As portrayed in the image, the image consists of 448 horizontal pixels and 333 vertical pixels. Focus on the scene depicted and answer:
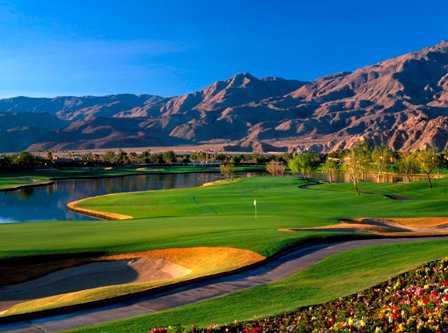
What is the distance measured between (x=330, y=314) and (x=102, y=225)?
94.7 feet

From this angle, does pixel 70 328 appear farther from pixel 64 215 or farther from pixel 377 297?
A: pixel 64 215

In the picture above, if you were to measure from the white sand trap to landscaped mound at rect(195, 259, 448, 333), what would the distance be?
11249mm

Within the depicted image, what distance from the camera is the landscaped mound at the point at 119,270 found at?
24.2 meters

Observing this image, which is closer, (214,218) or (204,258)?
(204,258)

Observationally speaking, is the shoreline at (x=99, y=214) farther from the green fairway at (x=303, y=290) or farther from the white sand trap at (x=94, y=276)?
the green fairway at (x=303, y=290)

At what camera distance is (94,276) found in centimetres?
2688

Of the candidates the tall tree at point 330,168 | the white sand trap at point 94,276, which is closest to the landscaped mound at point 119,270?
the white sand trap at point 94,276

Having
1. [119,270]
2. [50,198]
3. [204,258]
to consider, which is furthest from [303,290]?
[50,198]

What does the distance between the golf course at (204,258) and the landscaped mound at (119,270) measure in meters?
0.05

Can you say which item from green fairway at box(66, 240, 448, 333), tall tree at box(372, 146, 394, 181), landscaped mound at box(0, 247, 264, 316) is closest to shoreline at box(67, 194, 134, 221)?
landscaped mound at box(0, 247, 264, 316)

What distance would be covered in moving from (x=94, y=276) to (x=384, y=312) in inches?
661

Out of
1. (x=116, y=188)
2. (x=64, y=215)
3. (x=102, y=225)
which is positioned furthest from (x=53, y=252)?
(x=116, y=188)

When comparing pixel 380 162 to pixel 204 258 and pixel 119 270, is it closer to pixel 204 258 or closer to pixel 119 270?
pixel 204 258

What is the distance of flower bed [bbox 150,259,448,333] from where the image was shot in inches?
494
